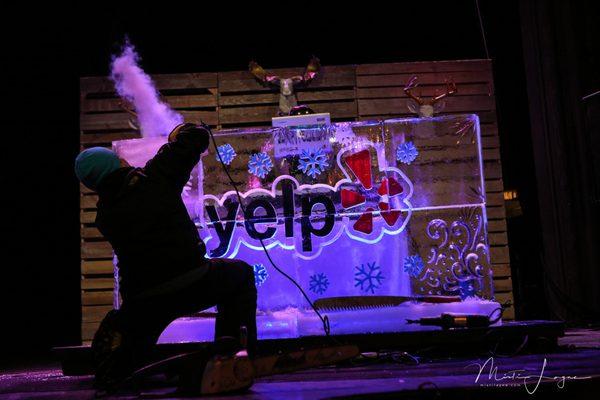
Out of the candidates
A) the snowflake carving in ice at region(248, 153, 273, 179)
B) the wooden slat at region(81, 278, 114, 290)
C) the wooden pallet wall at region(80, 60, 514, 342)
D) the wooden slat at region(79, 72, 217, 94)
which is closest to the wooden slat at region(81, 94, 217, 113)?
the wooden pallet wall at region(80, 60, 514, 342)

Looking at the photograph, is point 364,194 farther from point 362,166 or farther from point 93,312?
point 93,312

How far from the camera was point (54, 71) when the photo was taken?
8.15 m

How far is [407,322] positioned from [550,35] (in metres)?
4.97

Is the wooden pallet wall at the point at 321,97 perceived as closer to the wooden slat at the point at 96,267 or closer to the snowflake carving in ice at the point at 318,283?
the wooden slat at the point at 96,267

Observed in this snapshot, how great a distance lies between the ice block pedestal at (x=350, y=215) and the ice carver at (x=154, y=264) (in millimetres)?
1811

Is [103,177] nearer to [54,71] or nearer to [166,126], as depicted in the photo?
[166,126]

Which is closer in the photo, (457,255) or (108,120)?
(457,255)

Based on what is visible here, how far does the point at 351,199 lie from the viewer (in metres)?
5.31

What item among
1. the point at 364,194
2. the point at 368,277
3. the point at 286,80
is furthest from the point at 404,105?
the point at 368,277

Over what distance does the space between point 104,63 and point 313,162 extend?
4130 millimetres

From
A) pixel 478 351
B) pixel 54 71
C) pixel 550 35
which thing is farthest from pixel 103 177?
pixel 550 35

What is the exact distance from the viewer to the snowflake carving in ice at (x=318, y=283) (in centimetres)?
524

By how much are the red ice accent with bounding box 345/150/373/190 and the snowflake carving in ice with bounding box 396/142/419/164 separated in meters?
0.27

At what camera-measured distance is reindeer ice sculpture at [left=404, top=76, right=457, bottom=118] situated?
6.89 metres
